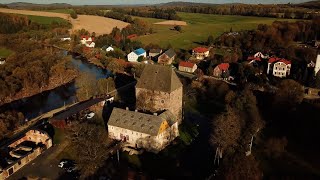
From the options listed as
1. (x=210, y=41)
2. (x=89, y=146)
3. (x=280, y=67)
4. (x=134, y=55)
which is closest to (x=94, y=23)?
(x=134, y=55)

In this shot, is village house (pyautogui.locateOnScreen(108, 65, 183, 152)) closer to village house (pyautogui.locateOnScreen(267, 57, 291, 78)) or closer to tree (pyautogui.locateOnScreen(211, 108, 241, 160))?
tree (pyautogui.locateOnScreen(211, 108, 241, 160))

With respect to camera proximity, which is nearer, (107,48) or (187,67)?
(187,67)

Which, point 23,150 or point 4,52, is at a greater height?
point 4,52

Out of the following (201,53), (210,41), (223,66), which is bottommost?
(223,66)

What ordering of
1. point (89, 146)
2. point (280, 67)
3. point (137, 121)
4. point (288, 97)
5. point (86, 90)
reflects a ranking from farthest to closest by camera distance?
point (280, 67)
point (86, 90)
point (288, 97)
point (137, 121)
point (89, 146)

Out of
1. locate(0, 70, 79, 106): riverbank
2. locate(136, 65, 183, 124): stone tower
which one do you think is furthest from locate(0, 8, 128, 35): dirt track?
locate(136, 65, 183, 124): stone tower

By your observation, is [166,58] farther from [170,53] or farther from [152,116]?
[152,116]

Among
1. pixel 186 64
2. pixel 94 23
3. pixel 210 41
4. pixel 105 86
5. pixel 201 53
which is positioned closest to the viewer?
pixel 105 86
